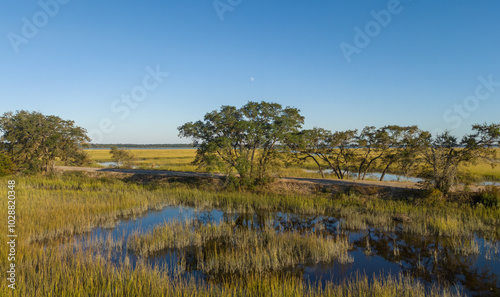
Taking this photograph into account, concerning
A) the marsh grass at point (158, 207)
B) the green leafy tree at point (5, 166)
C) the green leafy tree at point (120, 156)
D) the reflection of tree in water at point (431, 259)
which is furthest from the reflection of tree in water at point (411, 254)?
the green leafy tree at point (120, 156)

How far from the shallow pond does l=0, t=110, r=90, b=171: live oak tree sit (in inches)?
1008

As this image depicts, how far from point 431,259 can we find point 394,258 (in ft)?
4.25

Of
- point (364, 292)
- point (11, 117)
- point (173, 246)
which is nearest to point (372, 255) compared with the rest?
point (364, 292)

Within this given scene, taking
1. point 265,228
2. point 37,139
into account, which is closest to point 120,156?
point 37,139

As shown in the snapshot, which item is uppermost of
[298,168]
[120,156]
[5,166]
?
[120,156]

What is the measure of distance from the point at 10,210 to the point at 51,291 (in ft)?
35.6

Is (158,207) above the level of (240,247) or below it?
above

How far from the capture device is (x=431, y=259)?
30.3 ft

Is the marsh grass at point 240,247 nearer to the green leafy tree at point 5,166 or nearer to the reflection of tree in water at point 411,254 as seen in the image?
the reflection of tree in water at point 411,254

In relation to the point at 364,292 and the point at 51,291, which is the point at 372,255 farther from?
the point at 51,291

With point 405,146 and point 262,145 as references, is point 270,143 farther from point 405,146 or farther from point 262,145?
point 405,146

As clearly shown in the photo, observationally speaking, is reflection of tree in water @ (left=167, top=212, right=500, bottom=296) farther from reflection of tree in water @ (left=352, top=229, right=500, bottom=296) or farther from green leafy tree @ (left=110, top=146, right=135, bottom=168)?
green leafy tree @ (left=110, top=146, right=135, bottom=168)

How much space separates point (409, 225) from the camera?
12836 millimetres

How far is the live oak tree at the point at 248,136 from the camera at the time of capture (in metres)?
22.1
